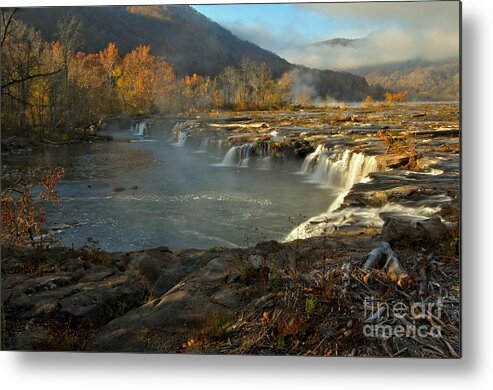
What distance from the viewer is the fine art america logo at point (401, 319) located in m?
3.73

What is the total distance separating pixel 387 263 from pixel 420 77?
1.27 m

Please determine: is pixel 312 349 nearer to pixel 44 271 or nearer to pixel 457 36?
pixel 44 271

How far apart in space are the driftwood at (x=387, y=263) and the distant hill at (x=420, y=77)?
3.48ft

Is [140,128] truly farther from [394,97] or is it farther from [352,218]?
[394,97]

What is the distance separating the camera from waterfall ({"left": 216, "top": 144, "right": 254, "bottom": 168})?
414cm

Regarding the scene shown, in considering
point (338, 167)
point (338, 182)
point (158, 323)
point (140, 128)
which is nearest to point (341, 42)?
point (338, 167)

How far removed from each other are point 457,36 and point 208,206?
2.05 metres

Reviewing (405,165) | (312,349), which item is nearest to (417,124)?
(405,165)

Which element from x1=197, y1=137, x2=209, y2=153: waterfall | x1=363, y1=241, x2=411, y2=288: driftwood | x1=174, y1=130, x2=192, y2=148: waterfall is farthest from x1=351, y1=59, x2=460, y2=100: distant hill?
x1=174, y1=130, x2=192, y2=148: waterfall

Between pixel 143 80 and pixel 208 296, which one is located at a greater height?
pixel 143 80

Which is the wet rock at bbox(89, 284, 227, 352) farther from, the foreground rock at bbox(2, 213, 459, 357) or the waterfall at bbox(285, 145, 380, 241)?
the waterfall at bbox(285, 145, 380, 241)

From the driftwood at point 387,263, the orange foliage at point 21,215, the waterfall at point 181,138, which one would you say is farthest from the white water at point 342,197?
the orange foliage at point 21,215

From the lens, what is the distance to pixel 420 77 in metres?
3.80

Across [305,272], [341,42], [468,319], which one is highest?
[341,42]
